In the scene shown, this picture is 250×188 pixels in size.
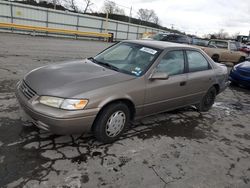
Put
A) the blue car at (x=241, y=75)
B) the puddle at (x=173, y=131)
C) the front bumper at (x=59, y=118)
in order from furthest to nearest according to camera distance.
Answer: the blue car at (x=241, y=75)
the puddle at (x=173, y=131)
the front bumper at (x=59, y=118)

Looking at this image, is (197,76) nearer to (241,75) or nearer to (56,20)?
(241,75)

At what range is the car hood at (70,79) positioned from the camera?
125 inches

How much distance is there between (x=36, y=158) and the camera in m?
3.06

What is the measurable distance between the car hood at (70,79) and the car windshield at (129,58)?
0.73 ft

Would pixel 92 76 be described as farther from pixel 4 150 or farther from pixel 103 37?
pixel 103 37

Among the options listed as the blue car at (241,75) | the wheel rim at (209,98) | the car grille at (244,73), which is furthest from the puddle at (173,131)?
the car grille at (244,73)

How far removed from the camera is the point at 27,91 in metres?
3.42

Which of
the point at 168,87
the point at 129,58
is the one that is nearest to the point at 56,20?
the point at 129,58

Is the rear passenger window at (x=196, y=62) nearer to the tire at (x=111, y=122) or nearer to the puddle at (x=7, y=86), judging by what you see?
the tire at (x=111, y=122)

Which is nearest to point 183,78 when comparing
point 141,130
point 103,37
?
point 141,130

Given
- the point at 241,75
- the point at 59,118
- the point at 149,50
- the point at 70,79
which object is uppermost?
the point at 149,50

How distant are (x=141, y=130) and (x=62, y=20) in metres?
23.5

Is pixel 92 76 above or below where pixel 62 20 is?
below

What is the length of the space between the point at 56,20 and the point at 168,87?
76.0ft
